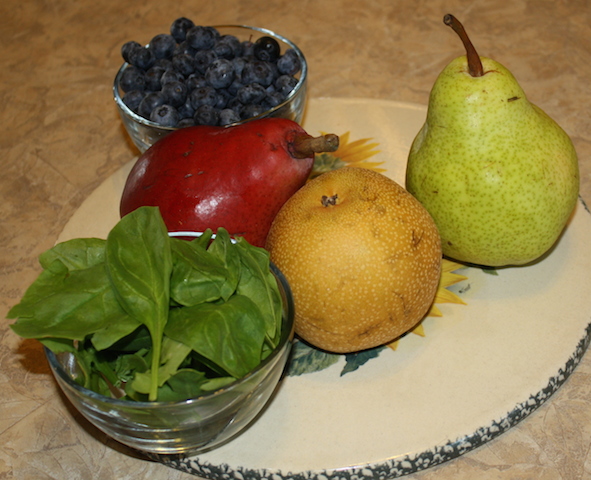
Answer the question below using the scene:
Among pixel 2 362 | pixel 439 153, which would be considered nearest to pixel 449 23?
pixel 439 153

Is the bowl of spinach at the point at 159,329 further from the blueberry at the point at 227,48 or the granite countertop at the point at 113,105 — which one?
the blueberry at the point at 227,48

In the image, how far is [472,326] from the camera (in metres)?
0.68

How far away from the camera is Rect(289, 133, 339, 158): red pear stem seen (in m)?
0.68

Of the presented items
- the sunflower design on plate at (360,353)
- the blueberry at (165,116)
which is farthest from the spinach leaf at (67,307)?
the blueberry at (165,116)

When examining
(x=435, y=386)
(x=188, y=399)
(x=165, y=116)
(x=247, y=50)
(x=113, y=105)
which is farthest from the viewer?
(x=113, y=105)

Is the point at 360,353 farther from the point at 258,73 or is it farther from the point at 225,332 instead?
the point at 258,73

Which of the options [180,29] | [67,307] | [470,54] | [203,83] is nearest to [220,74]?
[203,83]

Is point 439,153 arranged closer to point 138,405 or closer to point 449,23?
point 449,23

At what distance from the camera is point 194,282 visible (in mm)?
524

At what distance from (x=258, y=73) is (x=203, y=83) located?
71 millimetres

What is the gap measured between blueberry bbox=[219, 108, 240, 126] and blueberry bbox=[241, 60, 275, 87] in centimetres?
6

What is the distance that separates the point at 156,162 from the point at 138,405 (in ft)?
1.05

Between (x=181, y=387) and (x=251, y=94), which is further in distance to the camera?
(x=251, y=94)

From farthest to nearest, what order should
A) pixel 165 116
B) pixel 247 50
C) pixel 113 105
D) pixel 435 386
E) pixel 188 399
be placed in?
1. pixel 113 105
2. pixel 247 50
3. pixel 165 116
4. pixel 435 386
5. pixel 188 399
